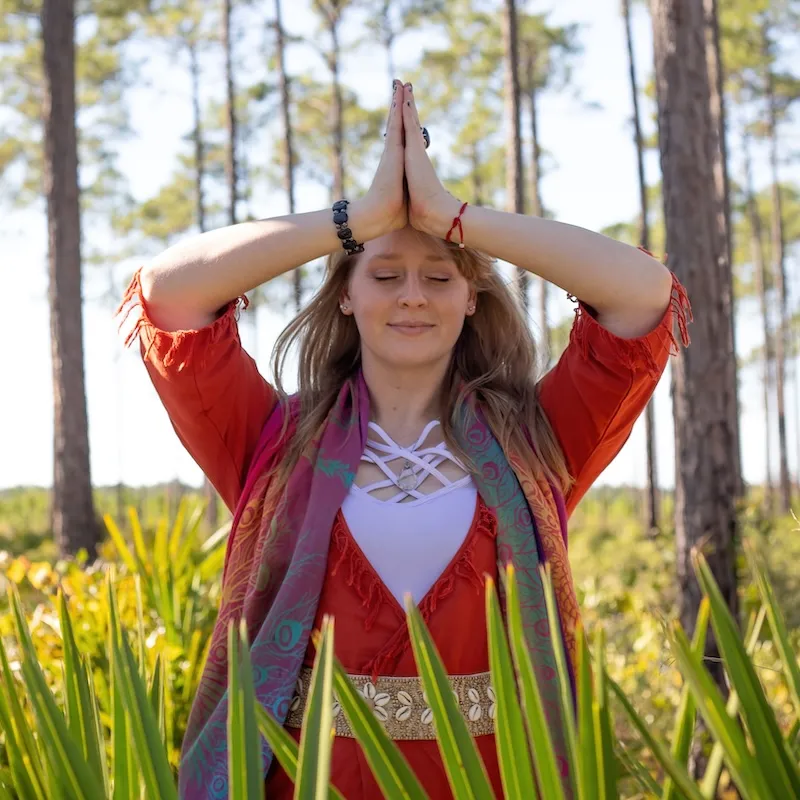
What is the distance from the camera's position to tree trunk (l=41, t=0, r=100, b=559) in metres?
9.24

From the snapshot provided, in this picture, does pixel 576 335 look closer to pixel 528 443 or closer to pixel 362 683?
pixel 528 443

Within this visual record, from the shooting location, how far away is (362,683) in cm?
187

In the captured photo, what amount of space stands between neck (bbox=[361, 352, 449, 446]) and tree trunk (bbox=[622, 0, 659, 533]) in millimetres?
13212

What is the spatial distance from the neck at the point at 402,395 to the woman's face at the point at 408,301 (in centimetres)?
5

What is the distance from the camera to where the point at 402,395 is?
2.19 metres

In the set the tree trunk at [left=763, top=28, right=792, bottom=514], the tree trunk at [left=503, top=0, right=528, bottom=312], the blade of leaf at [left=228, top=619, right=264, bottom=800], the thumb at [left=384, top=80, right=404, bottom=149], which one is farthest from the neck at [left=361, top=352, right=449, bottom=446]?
the tree trunk at [left=763, top=28, right=792, bottom=514]

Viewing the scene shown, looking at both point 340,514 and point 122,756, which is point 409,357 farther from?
point 122,756

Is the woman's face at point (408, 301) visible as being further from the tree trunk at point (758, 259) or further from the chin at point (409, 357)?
the tree trunk at point (758, 259)

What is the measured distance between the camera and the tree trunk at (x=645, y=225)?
1562cm

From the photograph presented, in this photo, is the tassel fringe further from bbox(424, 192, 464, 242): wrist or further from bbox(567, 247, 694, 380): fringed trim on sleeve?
bbox(424, 192, 464, 242): wrist

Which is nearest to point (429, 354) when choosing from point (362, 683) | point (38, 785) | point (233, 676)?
point (362, 683)

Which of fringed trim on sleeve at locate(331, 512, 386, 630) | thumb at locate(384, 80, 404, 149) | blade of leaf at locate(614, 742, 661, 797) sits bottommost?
blade of leaf at locate(614, 742, 661, 797)

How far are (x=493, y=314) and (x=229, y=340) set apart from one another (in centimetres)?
62

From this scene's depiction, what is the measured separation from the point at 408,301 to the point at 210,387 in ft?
1.34
